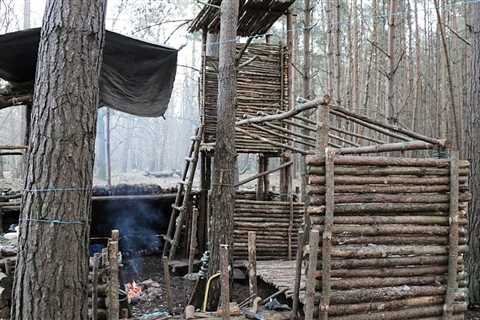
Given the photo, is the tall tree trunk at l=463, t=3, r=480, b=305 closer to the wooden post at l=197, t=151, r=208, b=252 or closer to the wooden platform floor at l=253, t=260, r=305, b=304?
the wooden platform floor at l=253, t=260, r=305, b=304

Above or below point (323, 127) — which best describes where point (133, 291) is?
below

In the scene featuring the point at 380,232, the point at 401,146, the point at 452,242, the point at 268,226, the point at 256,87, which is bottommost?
the point at 268,226

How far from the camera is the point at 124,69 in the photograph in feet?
24.3

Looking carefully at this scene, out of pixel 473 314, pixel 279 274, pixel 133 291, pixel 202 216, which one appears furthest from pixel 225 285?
pixel 202 216

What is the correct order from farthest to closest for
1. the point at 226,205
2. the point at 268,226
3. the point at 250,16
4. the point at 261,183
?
the point at 261,183 → the point at 250,16 → the point at 268,226 → the point at 226,205

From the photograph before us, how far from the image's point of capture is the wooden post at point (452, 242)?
4.70m

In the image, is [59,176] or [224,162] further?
[224,162]

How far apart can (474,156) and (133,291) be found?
5.95 metres

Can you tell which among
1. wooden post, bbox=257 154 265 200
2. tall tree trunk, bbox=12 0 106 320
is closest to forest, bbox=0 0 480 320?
tall tree trunk, bbox=12 0 106 320

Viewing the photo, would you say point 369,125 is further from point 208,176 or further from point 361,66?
point 361,66

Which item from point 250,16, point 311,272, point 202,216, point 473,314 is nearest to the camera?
point 311,272

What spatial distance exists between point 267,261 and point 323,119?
5028 mm

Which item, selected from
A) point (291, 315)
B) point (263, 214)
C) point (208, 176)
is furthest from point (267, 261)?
point (291, 315)

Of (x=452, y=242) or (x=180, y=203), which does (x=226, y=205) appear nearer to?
(x=452, y=242)
